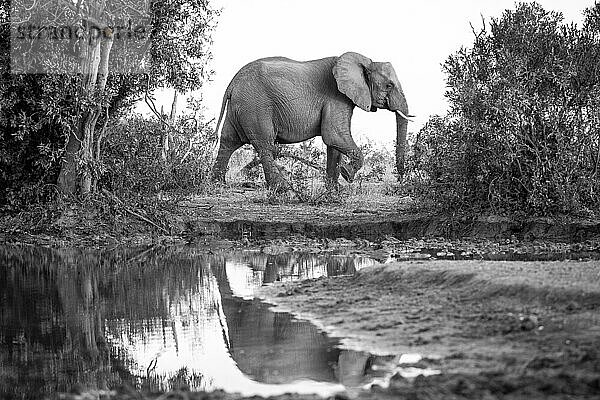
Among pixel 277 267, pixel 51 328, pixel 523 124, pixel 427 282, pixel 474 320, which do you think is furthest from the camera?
pixel 523 124

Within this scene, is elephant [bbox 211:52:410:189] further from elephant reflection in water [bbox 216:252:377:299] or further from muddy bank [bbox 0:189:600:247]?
elephant reflection in water [bbox 216:252:377:299]

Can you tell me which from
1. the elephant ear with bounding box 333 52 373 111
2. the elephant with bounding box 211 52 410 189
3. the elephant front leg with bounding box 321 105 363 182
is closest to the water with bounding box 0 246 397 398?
the elephant front leg with bounding box 321 105 363 182

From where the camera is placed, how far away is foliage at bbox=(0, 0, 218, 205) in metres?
18.2

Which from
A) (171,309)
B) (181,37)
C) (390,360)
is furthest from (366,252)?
(390,360)

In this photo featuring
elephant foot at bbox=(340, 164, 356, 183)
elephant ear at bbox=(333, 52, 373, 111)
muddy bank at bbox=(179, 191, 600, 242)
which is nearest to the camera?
muddy bank at bbox=(179, 191, 600, 242)

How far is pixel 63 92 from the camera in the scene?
59.6ft

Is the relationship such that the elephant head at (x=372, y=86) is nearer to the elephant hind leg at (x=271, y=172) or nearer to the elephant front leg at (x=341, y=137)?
the elephant front leg at (x=341, y=137)

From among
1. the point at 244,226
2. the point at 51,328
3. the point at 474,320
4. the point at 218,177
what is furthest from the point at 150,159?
the point at 474,320

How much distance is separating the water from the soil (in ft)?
1.56

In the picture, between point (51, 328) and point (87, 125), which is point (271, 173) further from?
point (51, 328)

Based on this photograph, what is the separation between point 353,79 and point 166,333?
16671 millimetres

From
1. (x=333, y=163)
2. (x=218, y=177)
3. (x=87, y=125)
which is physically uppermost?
(x=87, y=125)

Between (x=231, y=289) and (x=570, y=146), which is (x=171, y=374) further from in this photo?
(x=570, y=146)

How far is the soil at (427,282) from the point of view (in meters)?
5.78
